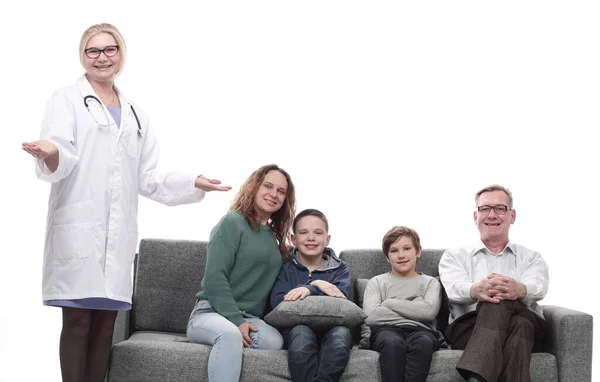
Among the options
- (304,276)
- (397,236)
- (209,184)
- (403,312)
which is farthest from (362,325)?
(209,184)

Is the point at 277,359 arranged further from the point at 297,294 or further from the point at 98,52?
the point at 98,52

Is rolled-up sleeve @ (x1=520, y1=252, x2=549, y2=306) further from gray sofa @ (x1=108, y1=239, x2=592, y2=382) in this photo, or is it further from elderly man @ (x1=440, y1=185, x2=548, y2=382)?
gray sofa @ (x1=108, y1=239, x2=592, y2=382)

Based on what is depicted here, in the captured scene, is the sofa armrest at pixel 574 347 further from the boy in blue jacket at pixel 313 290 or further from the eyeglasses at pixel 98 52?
the eyeglasses at pixel 98 52

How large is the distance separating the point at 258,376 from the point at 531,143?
7.10 feet

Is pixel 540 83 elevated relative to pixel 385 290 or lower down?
elevated

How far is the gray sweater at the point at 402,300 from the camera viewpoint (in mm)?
3289

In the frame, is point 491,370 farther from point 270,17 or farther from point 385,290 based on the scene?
point 270,17

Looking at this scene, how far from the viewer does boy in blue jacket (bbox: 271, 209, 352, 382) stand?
3002 mm

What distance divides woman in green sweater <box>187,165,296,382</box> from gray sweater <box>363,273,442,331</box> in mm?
431

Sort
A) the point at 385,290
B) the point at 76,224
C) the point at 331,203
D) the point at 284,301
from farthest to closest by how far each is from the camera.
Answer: the point at 331,203 → the point at 385,290 → the point at 284,301 → the point at 76,224

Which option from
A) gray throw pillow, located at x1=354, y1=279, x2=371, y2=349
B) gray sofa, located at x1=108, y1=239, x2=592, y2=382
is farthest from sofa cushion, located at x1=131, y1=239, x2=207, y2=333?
gray throw pillow, located at x1=354, y1=279, x2=371, y2=349

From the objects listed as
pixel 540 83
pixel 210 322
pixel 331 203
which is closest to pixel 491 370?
pixel 210 322

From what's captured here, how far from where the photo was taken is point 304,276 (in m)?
3.40

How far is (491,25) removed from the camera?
14.3 ft
